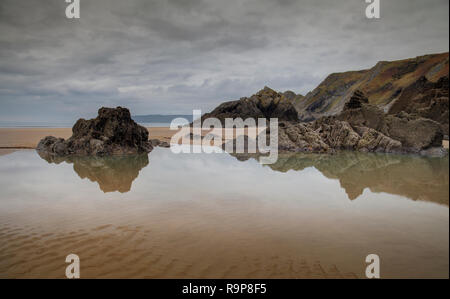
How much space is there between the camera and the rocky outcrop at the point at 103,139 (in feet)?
74.4

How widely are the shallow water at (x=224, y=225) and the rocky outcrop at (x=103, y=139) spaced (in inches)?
387

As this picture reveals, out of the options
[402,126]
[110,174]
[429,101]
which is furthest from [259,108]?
[110,174]

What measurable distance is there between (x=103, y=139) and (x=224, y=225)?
790 inches

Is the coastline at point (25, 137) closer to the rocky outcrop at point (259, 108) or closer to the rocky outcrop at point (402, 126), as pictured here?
the rocky outcrop at point (259, 108)

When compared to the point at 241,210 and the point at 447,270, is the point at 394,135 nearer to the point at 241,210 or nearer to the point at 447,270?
the point at 241,210

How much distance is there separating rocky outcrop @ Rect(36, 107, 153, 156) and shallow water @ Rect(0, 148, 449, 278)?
32.3 ft

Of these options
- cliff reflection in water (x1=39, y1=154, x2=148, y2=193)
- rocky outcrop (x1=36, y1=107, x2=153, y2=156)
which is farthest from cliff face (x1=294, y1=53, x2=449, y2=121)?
cliff reflection in water (x1=39, y1=154, x2=148, y2=193)

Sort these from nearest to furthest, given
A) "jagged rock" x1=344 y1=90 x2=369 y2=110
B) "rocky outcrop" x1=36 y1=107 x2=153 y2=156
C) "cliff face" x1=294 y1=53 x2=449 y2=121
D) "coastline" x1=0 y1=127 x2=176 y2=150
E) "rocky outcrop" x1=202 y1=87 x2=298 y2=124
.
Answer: "rocky outcrop" x1=36 y1=107 x2=153 y2=156, "coastline" x1=0 y1=127 x2=176 y2=150, "jagged rock" x1=344 y1=90 x2=369 y2=110, "rocky outcrop" x1=202 y1=87 x2=298 y2=124, "cliff face" x1=294 y1=53 x2=449 y2=121

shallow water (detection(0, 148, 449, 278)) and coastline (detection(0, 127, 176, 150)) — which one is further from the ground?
coastline (detection(0, 127, 176, 150))

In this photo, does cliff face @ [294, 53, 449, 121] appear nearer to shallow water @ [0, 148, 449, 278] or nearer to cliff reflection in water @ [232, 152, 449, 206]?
cliff reflection in water @ [232, 152, 449, 206]

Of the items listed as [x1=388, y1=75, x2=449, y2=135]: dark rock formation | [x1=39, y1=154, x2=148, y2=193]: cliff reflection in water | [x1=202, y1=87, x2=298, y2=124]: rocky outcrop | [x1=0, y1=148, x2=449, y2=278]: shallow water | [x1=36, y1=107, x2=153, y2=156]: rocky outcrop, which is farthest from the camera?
[x1=202, y1=87, x2=298, y2=124]: rocky outcrop

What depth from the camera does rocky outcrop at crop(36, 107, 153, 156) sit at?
74.4 feet

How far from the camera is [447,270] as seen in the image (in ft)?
12.5

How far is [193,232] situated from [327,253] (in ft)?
9.97
